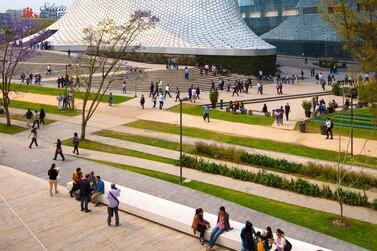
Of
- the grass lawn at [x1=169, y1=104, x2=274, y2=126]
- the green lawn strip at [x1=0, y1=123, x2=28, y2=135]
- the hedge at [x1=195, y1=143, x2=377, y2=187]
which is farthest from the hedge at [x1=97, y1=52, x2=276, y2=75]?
the hedge at [x1=195, y1=143, x2=377, y2=187]

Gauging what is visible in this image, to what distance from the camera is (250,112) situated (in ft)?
125

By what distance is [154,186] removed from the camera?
793 inches

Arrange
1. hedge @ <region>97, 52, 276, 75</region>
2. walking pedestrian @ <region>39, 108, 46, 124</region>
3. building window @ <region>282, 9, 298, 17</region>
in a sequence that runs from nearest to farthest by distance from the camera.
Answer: walking pedestrian @ <region>39, 108, 46, 124</region>, hedge @ <region>97, 52, 276, 75</region>, building window @ <region>282, 9, 298, 17</region>

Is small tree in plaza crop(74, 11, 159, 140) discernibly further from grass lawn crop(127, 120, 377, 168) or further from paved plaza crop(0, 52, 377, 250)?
grass lawn crop(127, 120, 377, 168)

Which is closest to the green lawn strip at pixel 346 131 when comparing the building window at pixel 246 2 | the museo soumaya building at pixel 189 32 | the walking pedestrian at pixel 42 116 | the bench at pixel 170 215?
the walking pedestrian at pixel 42 116

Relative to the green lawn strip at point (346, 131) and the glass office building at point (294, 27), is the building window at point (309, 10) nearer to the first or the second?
the glass office building at point (294, 27)

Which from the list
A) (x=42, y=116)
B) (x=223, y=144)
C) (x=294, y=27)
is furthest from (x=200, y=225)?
(x=294, y=27)

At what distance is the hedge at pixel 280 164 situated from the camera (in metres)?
22.6

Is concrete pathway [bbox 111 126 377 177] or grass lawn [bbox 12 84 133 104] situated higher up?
grass lawn [bbox 12 84 133 104]

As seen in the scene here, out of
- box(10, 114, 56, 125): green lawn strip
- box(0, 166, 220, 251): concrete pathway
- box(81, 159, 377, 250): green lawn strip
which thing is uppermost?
box(10, 114, 56, 125): green lawn strip

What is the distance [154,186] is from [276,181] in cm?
569

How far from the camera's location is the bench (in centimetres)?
1381

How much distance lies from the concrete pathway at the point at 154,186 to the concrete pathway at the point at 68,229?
2.96 meters

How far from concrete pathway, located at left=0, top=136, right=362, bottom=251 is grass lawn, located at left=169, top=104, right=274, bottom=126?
13.3 meters
